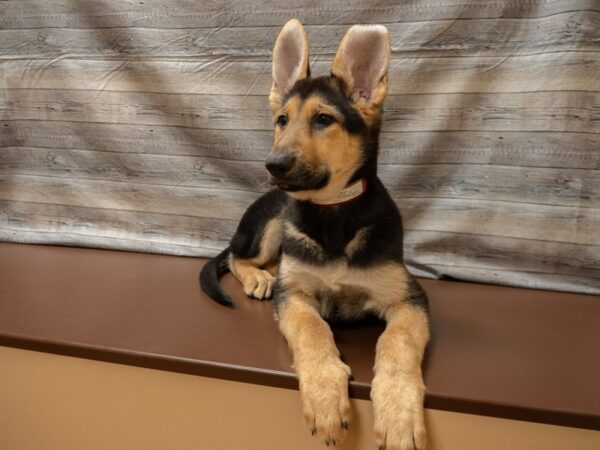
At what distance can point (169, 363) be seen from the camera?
148cm

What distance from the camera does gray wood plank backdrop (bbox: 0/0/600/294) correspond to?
1.86 metres

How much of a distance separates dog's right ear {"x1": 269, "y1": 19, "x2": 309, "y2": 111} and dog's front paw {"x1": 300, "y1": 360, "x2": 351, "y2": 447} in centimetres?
78

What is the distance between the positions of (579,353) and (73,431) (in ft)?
4.84

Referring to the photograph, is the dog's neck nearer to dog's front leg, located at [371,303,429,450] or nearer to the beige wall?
dog's front leg, located at [371,303,429,450]

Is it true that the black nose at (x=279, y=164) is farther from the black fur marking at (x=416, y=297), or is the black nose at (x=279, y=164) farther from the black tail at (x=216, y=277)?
the black tail at (x=216, y=277)

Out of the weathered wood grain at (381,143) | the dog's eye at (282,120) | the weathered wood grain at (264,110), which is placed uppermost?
the dog's eye at (282,120)

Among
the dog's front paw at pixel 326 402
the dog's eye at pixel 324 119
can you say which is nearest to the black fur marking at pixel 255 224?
the dog's eye at pixel 324 119

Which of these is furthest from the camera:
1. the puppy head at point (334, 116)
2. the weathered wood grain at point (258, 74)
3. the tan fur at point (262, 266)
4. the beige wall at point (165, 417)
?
the tan fur at point (262, 266)

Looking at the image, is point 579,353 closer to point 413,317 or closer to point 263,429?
point 413,317

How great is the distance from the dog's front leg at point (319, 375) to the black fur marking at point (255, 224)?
53cm

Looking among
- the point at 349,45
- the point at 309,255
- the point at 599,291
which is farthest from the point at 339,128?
the point at 599,291

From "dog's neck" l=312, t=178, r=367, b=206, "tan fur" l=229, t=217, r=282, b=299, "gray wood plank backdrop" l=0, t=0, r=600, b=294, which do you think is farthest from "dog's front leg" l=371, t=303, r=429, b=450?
"gray wood plank backdrop" l=0, t=0, r=600, b=294

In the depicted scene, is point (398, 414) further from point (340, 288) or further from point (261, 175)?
point (261, 175)

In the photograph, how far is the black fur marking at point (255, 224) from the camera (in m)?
1.97
